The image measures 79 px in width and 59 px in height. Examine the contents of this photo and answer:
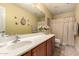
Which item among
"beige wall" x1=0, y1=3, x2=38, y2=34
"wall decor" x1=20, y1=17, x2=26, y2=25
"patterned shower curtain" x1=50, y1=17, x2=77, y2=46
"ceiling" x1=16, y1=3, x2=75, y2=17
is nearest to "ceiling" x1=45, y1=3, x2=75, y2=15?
"ceiling" x1=16, y1=3, x2=75, y2=17

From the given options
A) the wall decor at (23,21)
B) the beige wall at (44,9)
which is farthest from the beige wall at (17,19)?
the beige wall at (44,9)

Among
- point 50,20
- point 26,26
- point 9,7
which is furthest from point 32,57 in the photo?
point 9,7

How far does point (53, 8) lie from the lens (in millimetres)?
1587

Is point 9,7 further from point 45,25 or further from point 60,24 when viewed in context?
point 60,24

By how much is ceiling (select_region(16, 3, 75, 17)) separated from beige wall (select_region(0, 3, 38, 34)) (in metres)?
0.06

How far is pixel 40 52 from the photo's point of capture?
159 cm

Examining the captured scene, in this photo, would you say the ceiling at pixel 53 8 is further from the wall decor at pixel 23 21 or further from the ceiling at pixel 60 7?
the wall decor at pixel 23 21

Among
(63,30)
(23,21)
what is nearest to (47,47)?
(63,30)

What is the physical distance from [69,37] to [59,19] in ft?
0.88

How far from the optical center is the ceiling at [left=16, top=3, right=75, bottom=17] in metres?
1.53

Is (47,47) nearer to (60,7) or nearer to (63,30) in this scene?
(63,30)

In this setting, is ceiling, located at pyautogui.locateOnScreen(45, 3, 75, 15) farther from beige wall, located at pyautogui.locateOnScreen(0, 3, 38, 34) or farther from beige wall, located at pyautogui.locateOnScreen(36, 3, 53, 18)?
beige wall, located at pyautogui.locateOnScreen(0, 3, 38, 34)

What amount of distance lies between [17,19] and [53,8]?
1.60ft

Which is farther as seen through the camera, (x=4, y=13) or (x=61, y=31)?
(x=61, y=31)
